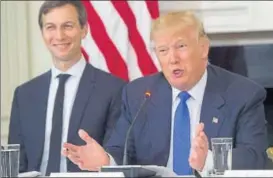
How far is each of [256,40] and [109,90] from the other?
1.18 m

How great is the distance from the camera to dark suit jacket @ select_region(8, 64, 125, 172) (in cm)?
333

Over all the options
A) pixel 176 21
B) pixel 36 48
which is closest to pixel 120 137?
pixel 176 21

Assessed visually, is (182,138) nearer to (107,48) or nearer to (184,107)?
(184,107)

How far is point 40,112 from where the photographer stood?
3434 mm

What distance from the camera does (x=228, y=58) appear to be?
3.87m

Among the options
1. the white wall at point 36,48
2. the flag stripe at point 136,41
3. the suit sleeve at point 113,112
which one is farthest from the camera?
the white wall at point 36,48

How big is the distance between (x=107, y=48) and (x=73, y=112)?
83 centimetres

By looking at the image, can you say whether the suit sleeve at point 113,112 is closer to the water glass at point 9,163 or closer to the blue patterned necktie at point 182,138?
the blue patterned necktie at point 182,138

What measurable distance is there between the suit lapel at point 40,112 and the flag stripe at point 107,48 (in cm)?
66

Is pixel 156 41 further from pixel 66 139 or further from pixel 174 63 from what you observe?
pixel 66 139

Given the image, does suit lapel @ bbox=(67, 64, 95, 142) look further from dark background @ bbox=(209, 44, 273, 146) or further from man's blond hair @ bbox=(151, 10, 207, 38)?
dark background @ bbox=(209, 44, 273, 146)

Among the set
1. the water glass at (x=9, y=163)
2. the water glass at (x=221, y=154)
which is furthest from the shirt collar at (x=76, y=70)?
the water glass at (x=221, y=154)

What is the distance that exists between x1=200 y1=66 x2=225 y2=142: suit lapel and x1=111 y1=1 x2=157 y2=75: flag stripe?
117cm

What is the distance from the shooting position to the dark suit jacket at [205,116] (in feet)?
9.26
